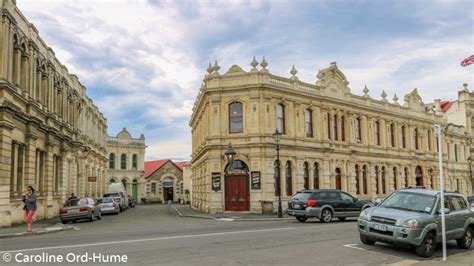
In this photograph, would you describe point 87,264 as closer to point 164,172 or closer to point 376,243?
point 376,243

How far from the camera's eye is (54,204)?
28.8 m

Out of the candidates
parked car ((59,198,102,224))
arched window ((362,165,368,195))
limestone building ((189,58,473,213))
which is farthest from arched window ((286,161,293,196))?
parked car ((59,198,102,224))

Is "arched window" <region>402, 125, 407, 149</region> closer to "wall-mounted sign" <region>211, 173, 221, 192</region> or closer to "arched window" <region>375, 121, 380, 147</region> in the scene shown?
"arched window" <region>375, 121, 380, 147</region>

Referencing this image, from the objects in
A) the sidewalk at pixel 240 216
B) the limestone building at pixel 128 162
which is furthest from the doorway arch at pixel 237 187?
the limestone building at pixel 128 162

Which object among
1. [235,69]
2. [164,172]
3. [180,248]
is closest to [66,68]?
[235,69]

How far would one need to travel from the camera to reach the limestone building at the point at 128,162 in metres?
66.3

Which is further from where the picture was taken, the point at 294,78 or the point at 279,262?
the point at 294,78

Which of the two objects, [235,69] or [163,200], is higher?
[235,69]

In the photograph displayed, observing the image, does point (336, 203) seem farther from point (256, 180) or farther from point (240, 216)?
point (256, 180)

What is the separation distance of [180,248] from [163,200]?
2336 inches

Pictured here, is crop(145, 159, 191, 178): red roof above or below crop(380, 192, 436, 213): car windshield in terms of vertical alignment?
above

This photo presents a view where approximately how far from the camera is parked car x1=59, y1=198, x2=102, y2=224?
23594 mm

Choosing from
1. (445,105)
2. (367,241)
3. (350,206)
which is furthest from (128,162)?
(367,241)

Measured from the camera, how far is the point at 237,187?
30469mm
